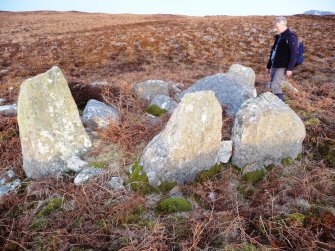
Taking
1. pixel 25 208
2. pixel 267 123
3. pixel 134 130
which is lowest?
pixel 25 208

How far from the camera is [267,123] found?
19.4 feet

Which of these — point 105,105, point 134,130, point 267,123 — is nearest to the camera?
point 267,123

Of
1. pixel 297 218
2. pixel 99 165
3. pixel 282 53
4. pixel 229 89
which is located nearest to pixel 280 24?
pixel 282 53

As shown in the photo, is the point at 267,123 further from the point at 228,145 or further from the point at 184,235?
the point at 184,235

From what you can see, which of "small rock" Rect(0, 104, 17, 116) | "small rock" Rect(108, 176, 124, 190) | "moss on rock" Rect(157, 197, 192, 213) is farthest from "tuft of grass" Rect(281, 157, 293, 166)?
"small rock" Rect(0, 104, 17, 116)

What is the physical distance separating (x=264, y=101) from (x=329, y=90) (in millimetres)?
7155

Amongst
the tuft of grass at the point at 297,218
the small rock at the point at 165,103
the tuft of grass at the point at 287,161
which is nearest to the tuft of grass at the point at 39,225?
the tuft of grass at the point at 297,218

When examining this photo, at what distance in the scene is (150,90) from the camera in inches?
396

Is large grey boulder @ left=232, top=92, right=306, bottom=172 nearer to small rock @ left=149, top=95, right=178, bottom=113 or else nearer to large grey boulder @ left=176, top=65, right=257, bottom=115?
large grey boulder @ left=176, top=65, right=257, bottom=115

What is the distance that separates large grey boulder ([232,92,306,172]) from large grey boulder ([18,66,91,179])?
11.7 ft

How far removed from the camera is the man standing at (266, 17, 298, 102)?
8.29m

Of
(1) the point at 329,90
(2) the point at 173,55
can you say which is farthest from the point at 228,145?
(2) the point at 173,55

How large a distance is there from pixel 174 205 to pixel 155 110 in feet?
13.2

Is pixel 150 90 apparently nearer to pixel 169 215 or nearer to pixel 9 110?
pixel 9 110
